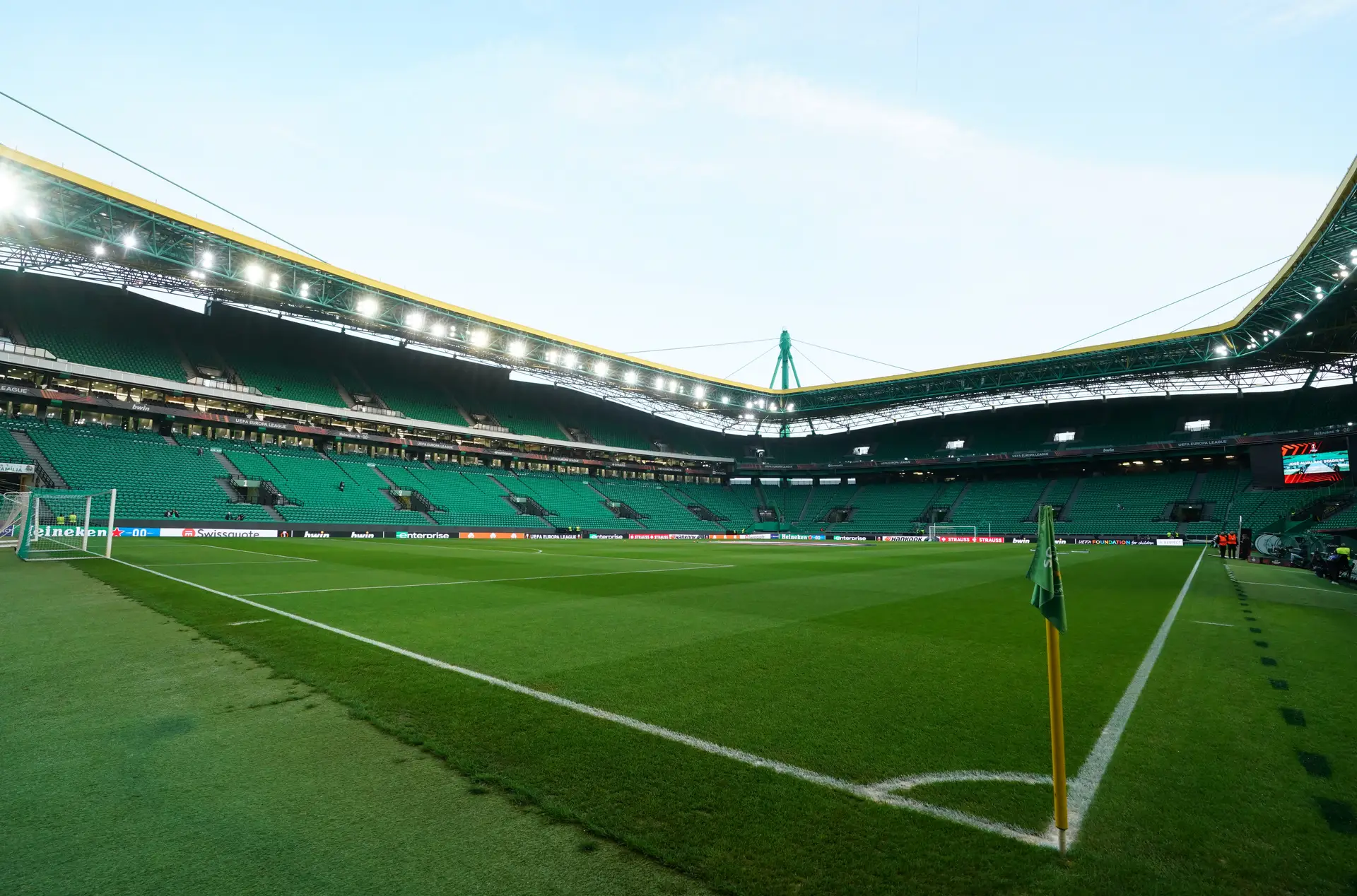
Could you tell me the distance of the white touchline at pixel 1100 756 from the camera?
3.19 metres

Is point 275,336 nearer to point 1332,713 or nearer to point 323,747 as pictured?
point 323,747

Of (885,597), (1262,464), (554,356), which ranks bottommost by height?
(885,597)

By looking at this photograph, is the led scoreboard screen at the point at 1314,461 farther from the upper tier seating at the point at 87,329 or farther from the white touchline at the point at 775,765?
the upper tier seating at the point at 87,329

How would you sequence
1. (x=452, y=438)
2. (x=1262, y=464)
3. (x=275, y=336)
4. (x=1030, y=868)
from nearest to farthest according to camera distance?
(x=1030, y=868)
(x=1262, y=464)
(x=275, y=336)
(x=452, y=438)

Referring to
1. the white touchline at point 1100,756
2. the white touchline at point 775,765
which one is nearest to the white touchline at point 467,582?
the white touchline at point 775,765

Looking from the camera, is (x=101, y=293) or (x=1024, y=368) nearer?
(x=101, y=293)

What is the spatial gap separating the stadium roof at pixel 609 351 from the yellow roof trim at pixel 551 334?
70 millimetres

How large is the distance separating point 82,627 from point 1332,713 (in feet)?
43.2

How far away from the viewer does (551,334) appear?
43.3 meters

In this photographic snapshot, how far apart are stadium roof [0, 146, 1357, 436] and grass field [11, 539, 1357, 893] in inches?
→ 848

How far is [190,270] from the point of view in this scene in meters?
29.7

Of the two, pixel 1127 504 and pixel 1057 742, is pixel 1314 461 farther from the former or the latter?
pixel 1057 742

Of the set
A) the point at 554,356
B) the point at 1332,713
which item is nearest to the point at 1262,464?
the point at 1332,713

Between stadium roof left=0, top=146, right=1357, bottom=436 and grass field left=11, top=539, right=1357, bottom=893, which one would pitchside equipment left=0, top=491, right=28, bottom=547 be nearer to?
stadium roof left=0, top=146, right=1357, bottom=436
